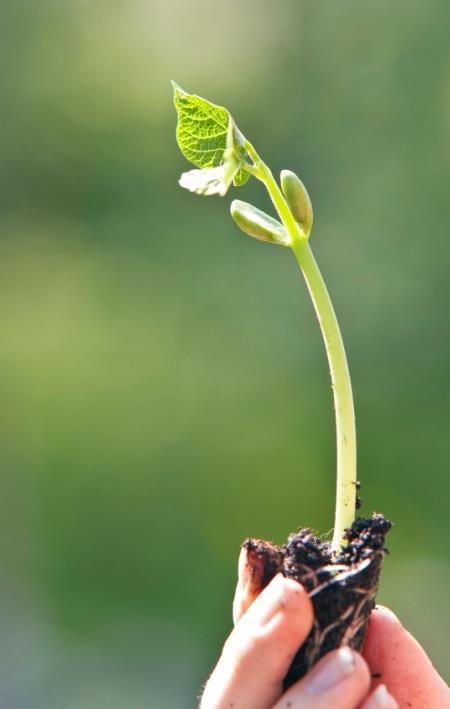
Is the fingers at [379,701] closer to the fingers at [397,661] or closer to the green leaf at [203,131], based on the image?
the fingers at [397,661]

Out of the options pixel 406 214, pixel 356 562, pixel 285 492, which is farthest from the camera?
pixel 406 214

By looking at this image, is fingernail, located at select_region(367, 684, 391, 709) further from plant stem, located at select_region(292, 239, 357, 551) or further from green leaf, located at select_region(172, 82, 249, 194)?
green leaf, located at select_region(172, 82, 249, 194)

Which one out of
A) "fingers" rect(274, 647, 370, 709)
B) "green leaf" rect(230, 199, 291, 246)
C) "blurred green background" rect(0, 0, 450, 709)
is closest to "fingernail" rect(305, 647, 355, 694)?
"fingers" rect(274, 647, 370, 709)

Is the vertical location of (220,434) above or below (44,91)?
below

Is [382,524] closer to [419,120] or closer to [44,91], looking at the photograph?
[419,120]

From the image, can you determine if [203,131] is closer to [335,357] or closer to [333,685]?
[335,357]

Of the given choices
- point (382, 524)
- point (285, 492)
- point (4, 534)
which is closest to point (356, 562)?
point (382, 524)

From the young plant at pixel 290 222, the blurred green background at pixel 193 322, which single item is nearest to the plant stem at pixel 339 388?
the young plant at pixel 290 222
